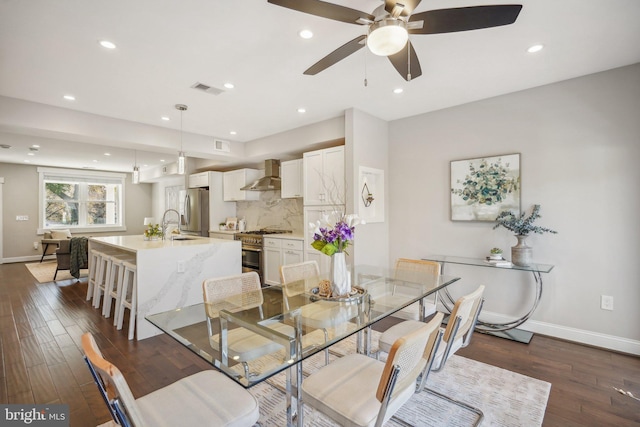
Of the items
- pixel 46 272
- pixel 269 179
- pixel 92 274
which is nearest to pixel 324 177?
pixel 269 179

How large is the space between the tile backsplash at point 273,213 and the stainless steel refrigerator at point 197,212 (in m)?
0.73

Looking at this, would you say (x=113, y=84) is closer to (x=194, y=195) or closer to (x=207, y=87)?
(x=207, y=87)

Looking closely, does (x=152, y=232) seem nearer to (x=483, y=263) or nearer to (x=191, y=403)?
(x=191, y=403)

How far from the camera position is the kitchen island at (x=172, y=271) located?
3.10m

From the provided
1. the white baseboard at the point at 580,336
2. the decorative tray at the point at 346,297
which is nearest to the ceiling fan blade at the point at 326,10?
the decorative tray at the point at 346,297

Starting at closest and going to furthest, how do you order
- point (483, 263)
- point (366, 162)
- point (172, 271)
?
point (483, 263) → point (172, 271) → point (366, 162)

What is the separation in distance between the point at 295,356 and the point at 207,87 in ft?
9.36

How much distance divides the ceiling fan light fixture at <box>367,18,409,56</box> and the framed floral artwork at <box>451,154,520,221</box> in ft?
7.99

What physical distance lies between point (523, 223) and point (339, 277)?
224 centimetres

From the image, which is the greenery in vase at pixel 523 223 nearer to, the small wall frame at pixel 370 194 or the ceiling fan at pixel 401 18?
the small wall frame at pixel 370 194

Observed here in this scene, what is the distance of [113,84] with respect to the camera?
2.96 meters

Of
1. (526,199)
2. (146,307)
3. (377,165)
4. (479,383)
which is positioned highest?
(377,165)

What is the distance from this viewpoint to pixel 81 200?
8680 millimetres

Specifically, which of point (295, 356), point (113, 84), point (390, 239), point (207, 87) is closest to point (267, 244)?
point (390, 239)
